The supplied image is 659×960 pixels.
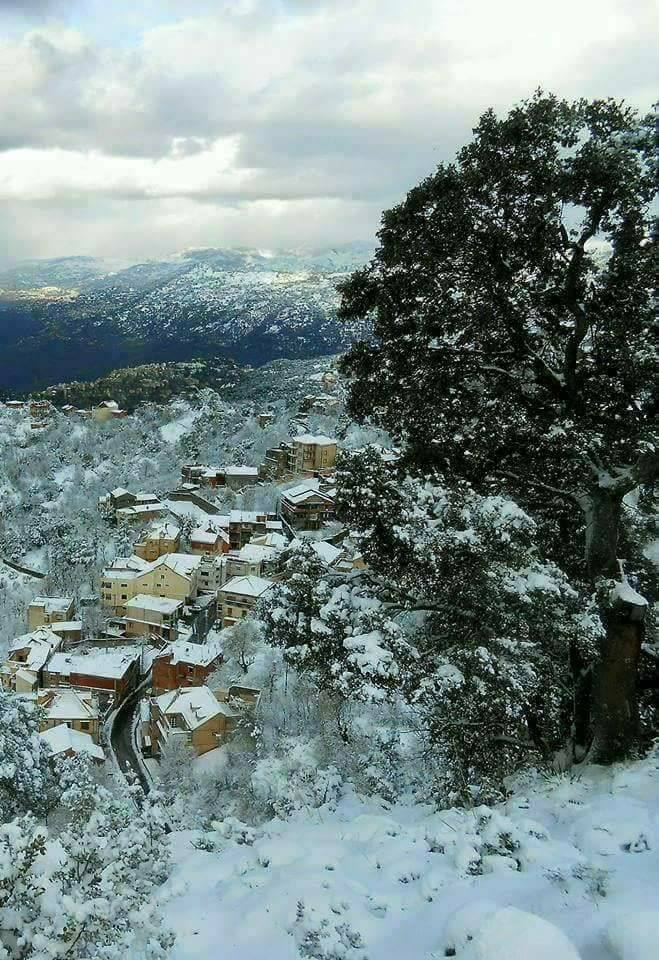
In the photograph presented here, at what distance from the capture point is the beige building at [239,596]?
92.8 feet

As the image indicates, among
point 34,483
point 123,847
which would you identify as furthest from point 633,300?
point 34,483

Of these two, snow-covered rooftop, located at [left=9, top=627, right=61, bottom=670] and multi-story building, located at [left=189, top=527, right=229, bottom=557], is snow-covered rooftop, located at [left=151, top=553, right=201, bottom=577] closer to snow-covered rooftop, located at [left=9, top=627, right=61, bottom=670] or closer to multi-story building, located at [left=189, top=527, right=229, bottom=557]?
multi-story building, located at [left=189, top=527, right=229, bottom=557]

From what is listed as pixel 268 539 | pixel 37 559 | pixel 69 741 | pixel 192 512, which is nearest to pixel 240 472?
pixel 192 512

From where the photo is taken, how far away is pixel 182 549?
38938 mm

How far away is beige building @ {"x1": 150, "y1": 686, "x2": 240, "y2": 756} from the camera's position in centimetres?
1920

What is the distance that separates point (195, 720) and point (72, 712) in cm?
526

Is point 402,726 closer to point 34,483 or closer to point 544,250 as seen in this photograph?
point 544,250

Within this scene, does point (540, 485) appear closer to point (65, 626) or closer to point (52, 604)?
point (65, 626)

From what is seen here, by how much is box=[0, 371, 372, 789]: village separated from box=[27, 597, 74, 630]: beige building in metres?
0.06

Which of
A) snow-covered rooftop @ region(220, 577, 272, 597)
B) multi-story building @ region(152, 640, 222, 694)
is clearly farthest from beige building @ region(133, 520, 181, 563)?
multi-story building @ region(152, 640, 222, 694)

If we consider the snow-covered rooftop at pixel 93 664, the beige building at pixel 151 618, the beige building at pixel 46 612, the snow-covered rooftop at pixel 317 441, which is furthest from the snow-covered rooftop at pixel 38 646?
the snow-covered rooftop at pixel 317 441

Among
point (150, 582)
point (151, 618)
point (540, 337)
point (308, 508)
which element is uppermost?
point (540, 337)

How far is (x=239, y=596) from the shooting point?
2855 cm

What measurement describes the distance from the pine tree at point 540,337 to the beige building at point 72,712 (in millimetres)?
19309
